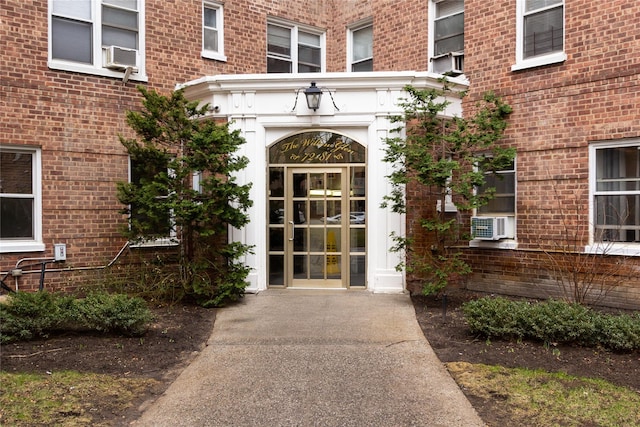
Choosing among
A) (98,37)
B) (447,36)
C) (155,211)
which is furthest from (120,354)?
(447,36)

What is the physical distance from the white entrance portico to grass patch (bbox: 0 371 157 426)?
4.34 meters

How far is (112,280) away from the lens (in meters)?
9.65

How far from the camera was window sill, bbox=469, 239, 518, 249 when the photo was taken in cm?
962

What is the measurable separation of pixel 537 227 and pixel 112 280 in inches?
295

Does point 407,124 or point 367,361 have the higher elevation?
point 407,124

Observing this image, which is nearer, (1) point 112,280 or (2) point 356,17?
(1) point 112,280

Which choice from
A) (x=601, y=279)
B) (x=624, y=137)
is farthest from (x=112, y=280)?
(x=624, y=137)

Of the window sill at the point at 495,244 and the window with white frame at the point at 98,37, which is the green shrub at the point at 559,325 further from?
the window with white frame at the point at 98,37

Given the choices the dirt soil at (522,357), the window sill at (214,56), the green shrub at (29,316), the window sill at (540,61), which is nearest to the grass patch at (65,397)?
the green shrub at (29,316)

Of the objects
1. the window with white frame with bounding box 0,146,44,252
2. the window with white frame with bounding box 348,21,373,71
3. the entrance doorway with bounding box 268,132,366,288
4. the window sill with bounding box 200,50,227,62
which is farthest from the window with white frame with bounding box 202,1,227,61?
the window with white frame with bounding box 0,146,44,252

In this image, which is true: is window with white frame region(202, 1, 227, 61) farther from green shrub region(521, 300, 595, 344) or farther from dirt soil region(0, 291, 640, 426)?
green shrub region(521, 300, 595, 344)

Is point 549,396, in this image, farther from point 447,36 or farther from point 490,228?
point 447,36

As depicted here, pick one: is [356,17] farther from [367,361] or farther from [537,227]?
[367,361]

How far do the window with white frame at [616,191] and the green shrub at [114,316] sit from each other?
22.9 feet
